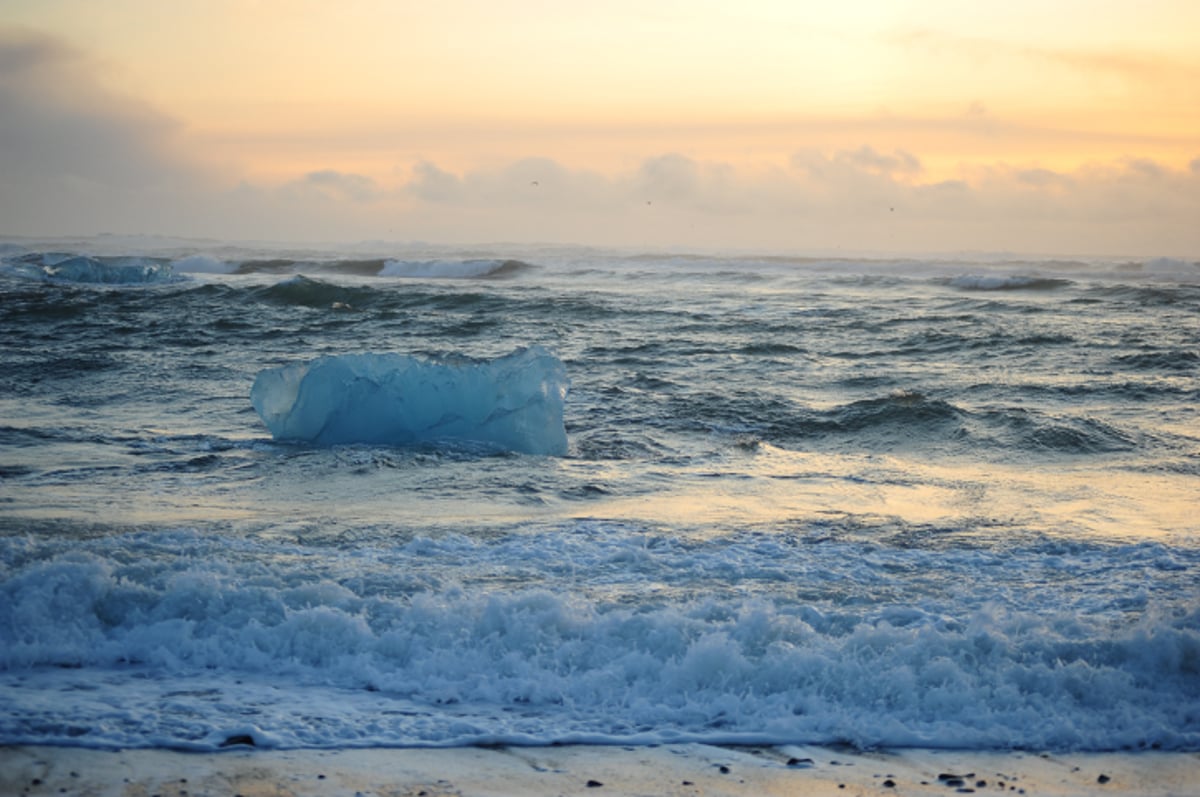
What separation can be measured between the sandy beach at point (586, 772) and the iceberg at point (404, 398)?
4.91 meters

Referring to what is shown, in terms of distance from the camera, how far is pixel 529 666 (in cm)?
417

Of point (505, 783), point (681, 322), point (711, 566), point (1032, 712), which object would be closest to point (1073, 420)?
point (711, 566)

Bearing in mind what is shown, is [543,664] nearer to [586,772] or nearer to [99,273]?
[586,772]

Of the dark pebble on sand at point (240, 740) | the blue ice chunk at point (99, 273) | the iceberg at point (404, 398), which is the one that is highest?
the blue ice chunk at point (99, 273)

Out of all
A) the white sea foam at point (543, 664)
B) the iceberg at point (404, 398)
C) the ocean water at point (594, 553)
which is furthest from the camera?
the iceberg at point (404, 398)

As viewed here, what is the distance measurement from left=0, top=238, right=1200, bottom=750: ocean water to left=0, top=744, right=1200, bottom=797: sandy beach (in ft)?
0.35

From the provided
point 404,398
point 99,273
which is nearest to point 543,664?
point 404,398

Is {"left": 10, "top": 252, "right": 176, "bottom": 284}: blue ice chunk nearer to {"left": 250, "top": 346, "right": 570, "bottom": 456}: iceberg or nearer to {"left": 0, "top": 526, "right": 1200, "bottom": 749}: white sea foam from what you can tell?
{"left": 250, "top": 346, "right": 570, "bottom": 456}: iceberg

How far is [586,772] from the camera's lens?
3467 millimetres

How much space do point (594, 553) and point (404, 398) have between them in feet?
11.9

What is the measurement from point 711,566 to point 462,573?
1.27m

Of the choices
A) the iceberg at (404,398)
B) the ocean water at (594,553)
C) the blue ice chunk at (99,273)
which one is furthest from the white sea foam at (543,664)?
the blue ice chunk at (99,273)

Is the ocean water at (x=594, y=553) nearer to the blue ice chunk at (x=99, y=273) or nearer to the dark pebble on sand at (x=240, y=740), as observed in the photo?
the dark pebble on sand at (x=240, y=740)

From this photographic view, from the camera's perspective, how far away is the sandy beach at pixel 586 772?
3.28 m
